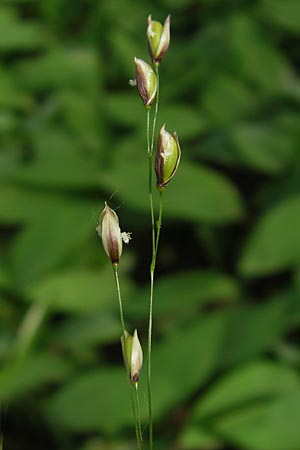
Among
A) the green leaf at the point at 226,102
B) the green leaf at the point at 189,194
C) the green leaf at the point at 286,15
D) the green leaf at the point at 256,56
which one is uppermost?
the green leaf at the point at 286,15

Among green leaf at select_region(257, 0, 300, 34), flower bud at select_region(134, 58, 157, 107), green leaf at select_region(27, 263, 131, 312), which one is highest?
green leaf at select_region(257, 0, 300, 34)

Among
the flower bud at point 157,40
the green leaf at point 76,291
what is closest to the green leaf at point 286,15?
the green leaf at point 76,291

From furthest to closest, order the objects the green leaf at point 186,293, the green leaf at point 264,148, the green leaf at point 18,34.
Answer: the green leaf at point 18,34 < the green leaf at point 264,148 < the green leaf at point 186,293

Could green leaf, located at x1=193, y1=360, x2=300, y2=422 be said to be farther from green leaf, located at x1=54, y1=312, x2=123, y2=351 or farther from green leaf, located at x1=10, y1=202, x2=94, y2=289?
green leaf, located at x1=10, y1=202, x2=94, y2=289

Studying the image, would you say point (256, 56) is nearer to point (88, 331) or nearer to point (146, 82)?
point (88, 331)

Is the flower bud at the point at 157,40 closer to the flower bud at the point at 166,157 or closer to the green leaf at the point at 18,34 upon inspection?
the flower bud at the point at 166,157

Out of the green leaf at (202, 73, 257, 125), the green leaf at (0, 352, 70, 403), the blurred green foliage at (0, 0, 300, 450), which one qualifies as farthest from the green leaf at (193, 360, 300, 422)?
the green leaf at (202, 73, 257, 125)

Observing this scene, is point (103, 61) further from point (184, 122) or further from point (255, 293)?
point (255, 293)
